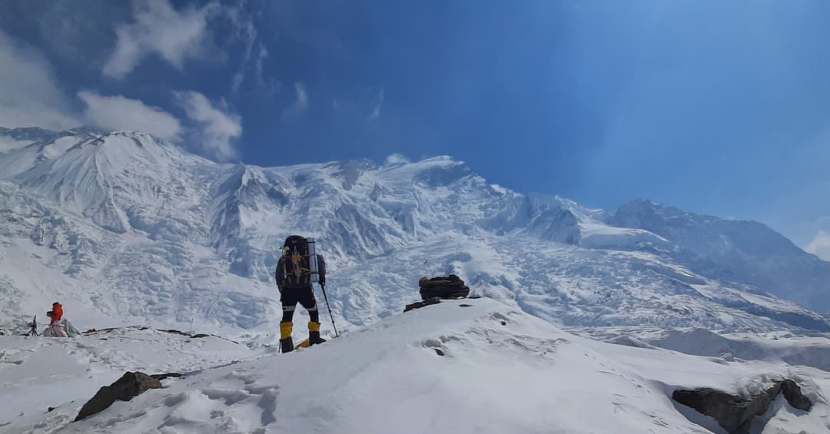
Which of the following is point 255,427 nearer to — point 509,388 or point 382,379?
point 382,379

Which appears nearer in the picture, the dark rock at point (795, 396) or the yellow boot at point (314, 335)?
the dark rock at point (795, 396)

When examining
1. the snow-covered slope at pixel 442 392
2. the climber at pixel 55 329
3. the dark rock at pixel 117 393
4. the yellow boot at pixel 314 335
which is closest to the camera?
the snow-covered slope at pixel 442 392

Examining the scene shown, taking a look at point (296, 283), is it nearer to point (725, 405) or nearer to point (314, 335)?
point (314, 335)

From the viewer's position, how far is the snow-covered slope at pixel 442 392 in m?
5.84

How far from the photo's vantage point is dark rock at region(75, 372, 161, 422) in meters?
7.59

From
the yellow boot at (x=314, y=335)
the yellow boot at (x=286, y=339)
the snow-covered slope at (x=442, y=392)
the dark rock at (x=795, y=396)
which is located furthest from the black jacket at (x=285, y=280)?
the dark rock at (x=795, y=396)

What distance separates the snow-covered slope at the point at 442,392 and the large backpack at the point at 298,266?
11.2 ft

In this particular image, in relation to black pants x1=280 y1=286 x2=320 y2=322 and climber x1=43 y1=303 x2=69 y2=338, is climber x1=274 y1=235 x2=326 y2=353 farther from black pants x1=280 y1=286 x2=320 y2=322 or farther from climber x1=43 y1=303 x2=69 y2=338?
climber x1=43 y1=303 x2=69 y2=338

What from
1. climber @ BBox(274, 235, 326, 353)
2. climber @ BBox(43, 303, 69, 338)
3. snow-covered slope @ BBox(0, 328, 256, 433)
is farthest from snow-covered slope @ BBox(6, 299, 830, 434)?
climber @ BBox(43, 303, 69, 338)

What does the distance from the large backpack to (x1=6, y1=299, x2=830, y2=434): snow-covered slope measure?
340 cm

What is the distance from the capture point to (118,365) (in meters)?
17.8

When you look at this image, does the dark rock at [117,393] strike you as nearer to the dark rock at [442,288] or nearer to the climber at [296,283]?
the climber at [296,283]

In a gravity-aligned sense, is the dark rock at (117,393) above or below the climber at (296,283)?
below

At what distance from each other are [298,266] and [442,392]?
752 cm
